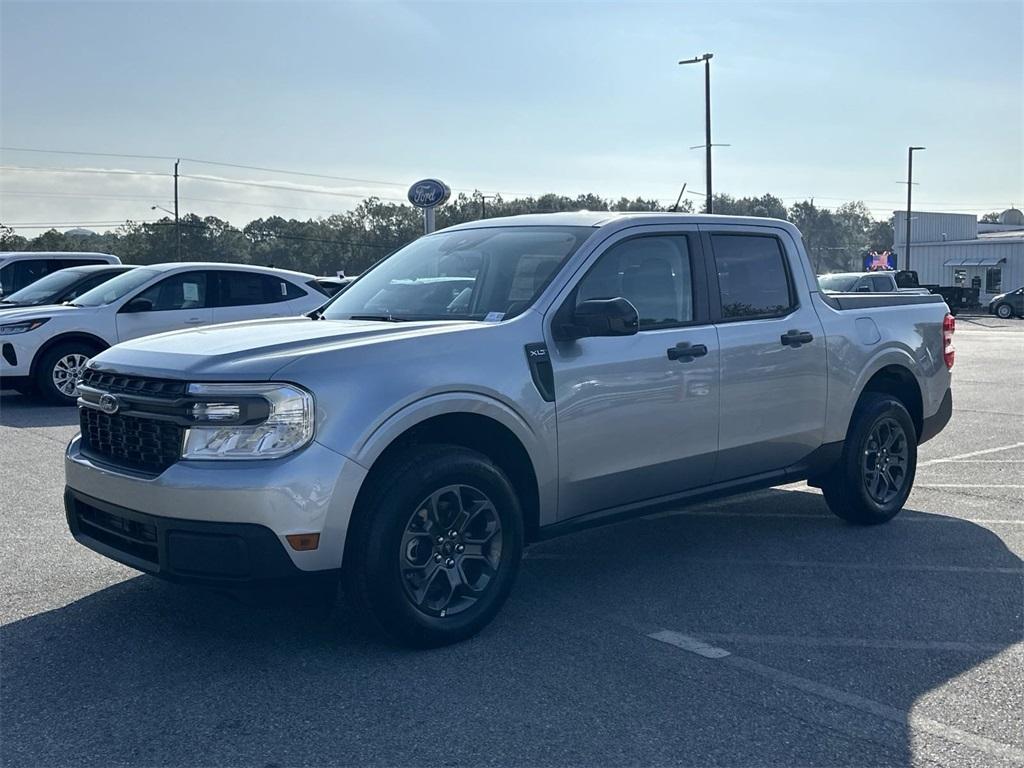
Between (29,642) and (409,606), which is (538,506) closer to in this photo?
(409,606)

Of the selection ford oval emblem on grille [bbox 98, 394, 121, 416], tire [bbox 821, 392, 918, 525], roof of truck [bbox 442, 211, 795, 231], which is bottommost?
tire [bbox 821, 392, 918, 525]

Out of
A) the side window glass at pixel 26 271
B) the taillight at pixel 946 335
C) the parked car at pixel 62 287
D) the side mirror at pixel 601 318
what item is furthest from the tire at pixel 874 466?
the side window glass at pixel 26 271

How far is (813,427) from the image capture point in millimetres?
6336

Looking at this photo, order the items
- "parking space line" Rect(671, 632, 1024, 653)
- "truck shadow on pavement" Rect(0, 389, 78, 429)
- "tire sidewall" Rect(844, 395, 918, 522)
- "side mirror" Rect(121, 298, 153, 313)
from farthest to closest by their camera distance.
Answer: "side mirror" Rect(121, 298, 153, 313) → "truck shadow on pavement" Rect(0, 389, 78, 429) → "tire sidewall" Rect(844, 395, 918, 522) → "parking space line" Rect(671, 632, 1024, 653)

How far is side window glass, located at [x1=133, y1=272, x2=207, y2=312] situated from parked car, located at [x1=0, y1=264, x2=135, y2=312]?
1.56 metres

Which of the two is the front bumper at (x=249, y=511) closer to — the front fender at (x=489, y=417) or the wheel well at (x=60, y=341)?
the front fender at (x=489, y=417)

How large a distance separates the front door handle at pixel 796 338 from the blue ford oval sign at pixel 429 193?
456 inches

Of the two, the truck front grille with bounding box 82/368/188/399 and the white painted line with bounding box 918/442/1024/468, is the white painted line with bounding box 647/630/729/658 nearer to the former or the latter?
the truck front grille with bounding box 82/368/188/399

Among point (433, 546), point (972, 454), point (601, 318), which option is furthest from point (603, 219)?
point (972, 454)

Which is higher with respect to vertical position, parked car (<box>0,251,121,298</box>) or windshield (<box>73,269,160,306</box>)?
parked car (<box>0,251,121,298</box>)

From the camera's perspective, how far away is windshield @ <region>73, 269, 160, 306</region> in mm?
13156

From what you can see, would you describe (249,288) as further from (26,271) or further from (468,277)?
(468,277)

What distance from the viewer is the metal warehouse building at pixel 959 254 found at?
60.9 metres

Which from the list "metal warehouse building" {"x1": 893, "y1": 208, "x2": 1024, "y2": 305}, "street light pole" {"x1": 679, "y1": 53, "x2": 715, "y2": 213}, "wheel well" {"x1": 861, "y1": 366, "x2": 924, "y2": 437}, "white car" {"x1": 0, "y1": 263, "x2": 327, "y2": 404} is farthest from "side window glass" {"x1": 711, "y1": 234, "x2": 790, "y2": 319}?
"metal warehouse building" {"x1": 893, "y1": 208, "x2": 1024, "y2": 305}
